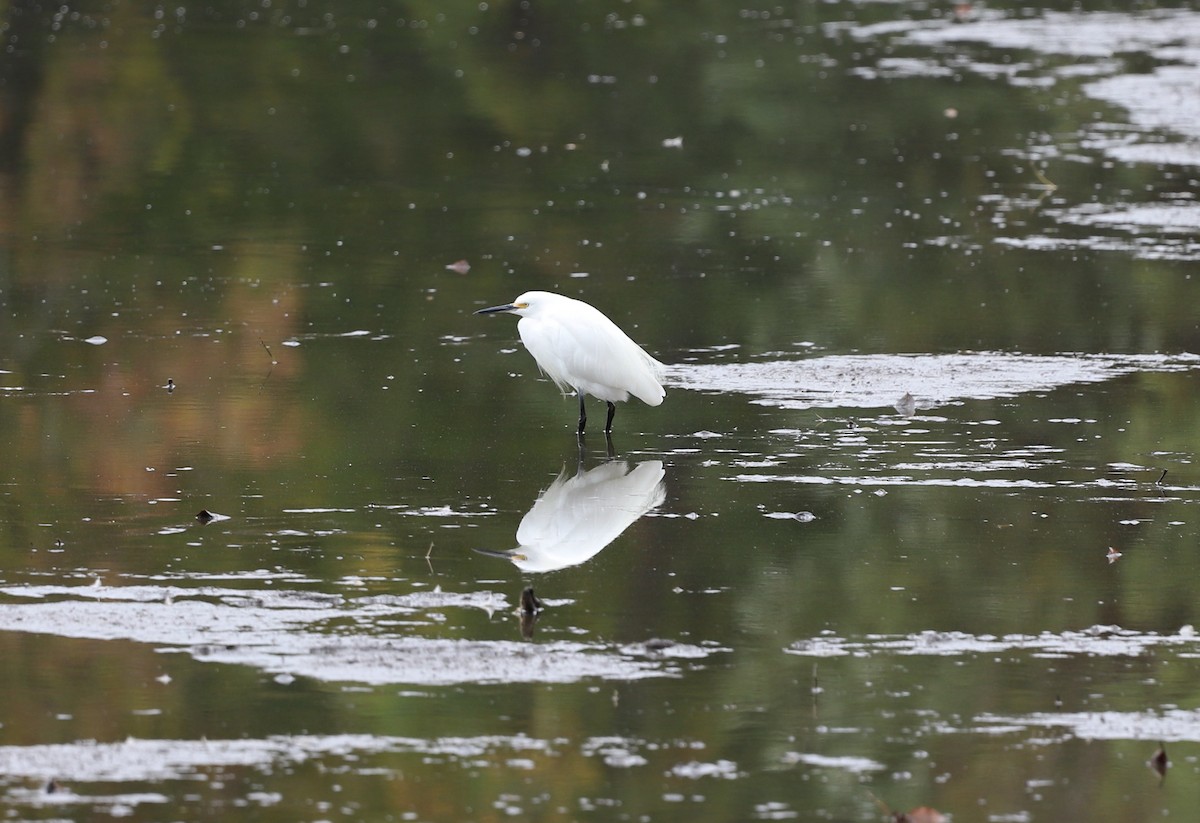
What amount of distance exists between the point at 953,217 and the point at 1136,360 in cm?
439

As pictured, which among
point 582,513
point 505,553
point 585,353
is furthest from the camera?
point 585,353

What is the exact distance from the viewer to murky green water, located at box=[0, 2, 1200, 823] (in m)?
6.04

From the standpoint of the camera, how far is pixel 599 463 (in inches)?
371

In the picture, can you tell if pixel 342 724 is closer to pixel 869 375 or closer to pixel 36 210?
pixel 869 375

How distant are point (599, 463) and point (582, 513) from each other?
0.90m

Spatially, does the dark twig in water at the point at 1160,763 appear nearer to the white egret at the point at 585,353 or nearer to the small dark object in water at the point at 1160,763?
the small dark object in water at the point at 1160,763

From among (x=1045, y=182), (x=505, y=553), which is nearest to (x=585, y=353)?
(x=505, y=553)

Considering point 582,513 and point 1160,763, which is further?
point 582,513

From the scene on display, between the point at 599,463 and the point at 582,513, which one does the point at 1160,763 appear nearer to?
the point at 582,513

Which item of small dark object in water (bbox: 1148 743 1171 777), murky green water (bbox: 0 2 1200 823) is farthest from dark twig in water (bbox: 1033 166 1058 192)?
small dark object in water (bbox: 1148 743 1171 777)

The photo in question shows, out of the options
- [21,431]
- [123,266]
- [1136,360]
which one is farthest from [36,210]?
[1136,360]

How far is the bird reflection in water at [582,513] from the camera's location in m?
7.93

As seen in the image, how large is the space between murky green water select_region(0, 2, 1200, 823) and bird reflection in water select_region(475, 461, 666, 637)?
28 millimetres

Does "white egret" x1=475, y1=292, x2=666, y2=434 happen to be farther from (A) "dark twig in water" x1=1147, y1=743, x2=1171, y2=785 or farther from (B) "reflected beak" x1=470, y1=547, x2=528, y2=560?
(A) "dark twig in water" x1=1147, y1=743, x2=1171, y2=785
